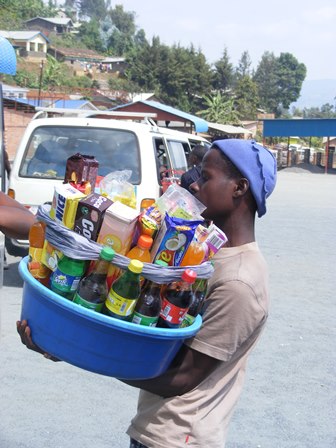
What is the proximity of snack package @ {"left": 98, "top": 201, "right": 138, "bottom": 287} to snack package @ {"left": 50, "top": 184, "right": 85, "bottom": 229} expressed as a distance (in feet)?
0.32

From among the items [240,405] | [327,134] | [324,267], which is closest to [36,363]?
[240,405]

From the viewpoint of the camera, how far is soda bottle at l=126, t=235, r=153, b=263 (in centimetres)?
181

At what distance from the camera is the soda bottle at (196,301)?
1885 millimetres

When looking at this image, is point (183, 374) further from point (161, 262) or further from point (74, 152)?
point (74, 152)

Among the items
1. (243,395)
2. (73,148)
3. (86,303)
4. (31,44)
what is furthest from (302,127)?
(31,44)

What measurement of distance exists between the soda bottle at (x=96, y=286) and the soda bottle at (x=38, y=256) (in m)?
0.15

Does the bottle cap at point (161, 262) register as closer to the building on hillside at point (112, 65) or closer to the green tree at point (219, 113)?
the green tree at point (219, 113)

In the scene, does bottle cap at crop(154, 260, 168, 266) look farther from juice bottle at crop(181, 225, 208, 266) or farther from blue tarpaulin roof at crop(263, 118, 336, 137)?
blue tarpaulin roof at crop(263, 118, 336, 137)

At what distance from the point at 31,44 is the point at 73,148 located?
333ft

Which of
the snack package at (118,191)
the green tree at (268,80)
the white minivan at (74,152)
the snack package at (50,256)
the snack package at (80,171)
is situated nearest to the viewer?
the snack package at (50,256)

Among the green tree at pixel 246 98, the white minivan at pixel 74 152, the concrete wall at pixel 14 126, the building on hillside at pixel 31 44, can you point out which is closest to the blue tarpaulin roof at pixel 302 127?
the concrete wall at pixel 14 126

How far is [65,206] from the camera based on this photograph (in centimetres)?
186

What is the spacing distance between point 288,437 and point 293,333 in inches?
88.1

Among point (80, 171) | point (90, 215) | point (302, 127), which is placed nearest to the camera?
point (90, 215)
